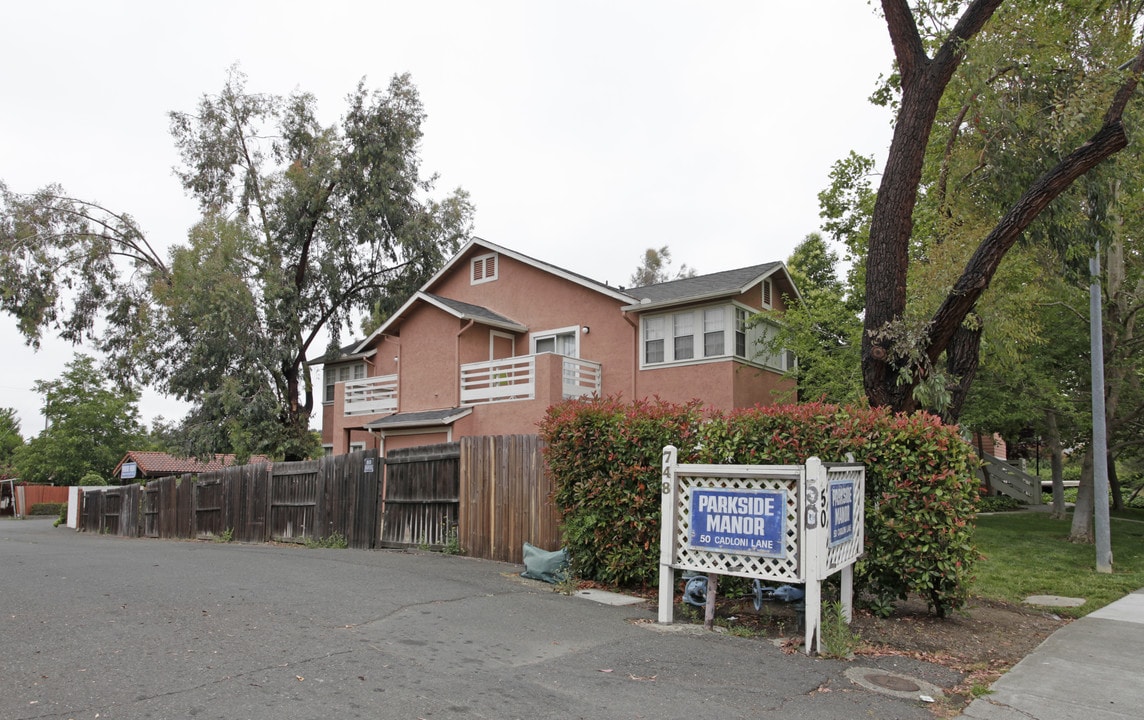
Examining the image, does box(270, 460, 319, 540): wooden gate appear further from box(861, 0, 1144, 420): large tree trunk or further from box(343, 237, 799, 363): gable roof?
box(861, 0, 1144, 420): large tree trunk

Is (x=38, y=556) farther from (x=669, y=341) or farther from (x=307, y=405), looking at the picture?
(x=307, y=405)

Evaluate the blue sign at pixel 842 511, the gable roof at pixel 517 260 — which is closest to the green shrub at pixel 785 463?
the blue sign at pixel 842 511

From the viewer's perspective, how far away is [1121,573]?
1332cm

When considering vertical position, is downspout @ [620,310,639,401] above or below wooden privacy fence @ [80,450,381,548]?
above

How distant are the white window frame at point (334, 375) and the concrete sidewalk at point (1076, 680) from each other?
26.1 metres

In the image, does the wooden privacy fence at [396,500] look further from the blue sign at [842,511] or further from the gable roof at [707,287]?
the gable roof at [707,287]

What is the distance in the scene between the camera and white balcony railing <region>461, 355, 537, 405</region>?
791 inches

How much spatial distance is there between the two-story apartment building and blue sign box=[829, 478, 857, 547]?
1110 cm

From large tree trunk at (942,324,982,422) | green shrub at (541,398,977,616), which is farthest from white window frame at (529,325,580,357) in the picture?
large tree trunk at (942,324,982,422)

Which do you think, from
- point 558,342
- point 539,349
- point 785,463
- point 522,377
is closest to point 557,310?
point 558,342

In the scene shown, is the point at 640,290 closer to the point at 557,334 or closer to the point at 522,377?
Answer: the point at 557,334

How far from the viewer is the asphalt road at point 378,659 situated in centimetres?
493

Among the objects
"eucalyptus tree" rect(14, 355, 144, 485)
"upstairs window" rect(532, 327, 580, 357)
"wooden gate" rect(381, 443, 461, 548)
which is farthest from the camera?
"eucalyptus tree" rect(14, 355, 144, 485)

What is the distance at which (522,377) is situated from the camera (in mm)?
20328
